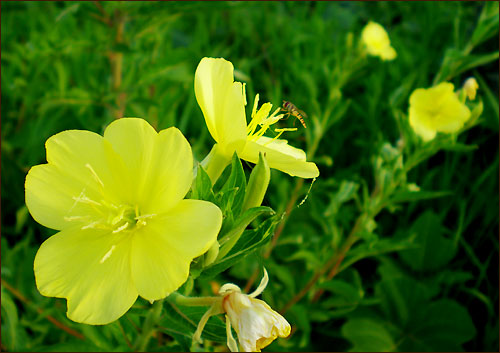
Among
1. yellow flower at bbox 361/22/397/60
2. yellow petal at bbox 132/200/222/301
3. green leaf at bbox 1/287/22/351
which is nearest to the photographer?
yellow petal at bbox 132/200/222/301

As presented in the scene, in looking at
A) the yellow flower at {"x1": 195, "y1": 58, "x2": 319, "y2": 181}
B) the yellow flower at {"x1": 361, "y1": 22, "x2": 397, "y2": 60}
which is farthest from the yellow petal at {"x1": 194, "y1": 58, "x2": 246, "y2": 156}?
the yellow flower at {"x1": 361, "y1": 22, "x2": 397, "y2": 60}

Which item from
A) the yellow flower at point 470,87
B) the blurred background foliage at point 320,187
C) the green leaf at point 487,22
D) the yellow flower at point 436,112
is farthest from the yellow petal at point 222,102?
the green leaf at point 487,22

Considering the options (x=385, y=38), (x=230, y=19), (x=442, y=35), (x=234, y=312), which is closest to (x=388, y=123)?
(x=385, y=38)

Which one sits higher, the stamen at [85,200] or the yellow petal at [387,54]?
the stamen at [85,200]

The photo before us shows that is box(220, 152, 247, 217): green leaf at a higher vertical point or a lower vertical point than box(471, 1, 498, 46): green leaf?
lower

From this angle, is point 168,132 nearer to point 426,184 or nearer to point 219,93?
point 219,93

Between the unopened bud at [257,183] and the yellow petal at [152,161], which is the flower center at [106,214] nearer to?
the yellow petal at [152,161]

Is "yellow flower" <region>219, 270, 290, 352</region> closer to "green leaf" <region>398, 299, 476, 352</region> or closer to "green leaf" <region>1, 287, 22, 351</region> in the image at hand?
"green leaf" <region>1, 287, 22, 351</region>

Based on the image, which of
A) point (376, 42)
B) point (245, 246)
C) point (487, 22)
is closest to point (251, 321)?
point (245, 246)

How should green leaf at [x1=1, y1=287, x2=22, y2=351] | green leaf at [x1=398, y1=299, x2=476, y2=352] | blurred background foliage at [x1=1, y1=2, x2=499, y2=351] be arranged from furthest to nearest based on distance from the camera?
green leaf at [x1=398, y1=299, x2=476, y2=352] < blurred background foliage at [x1=1, y1=2, x2=499, y2=351] < green leaf at [x1=1, y1=287, x2=22, y2=351]
